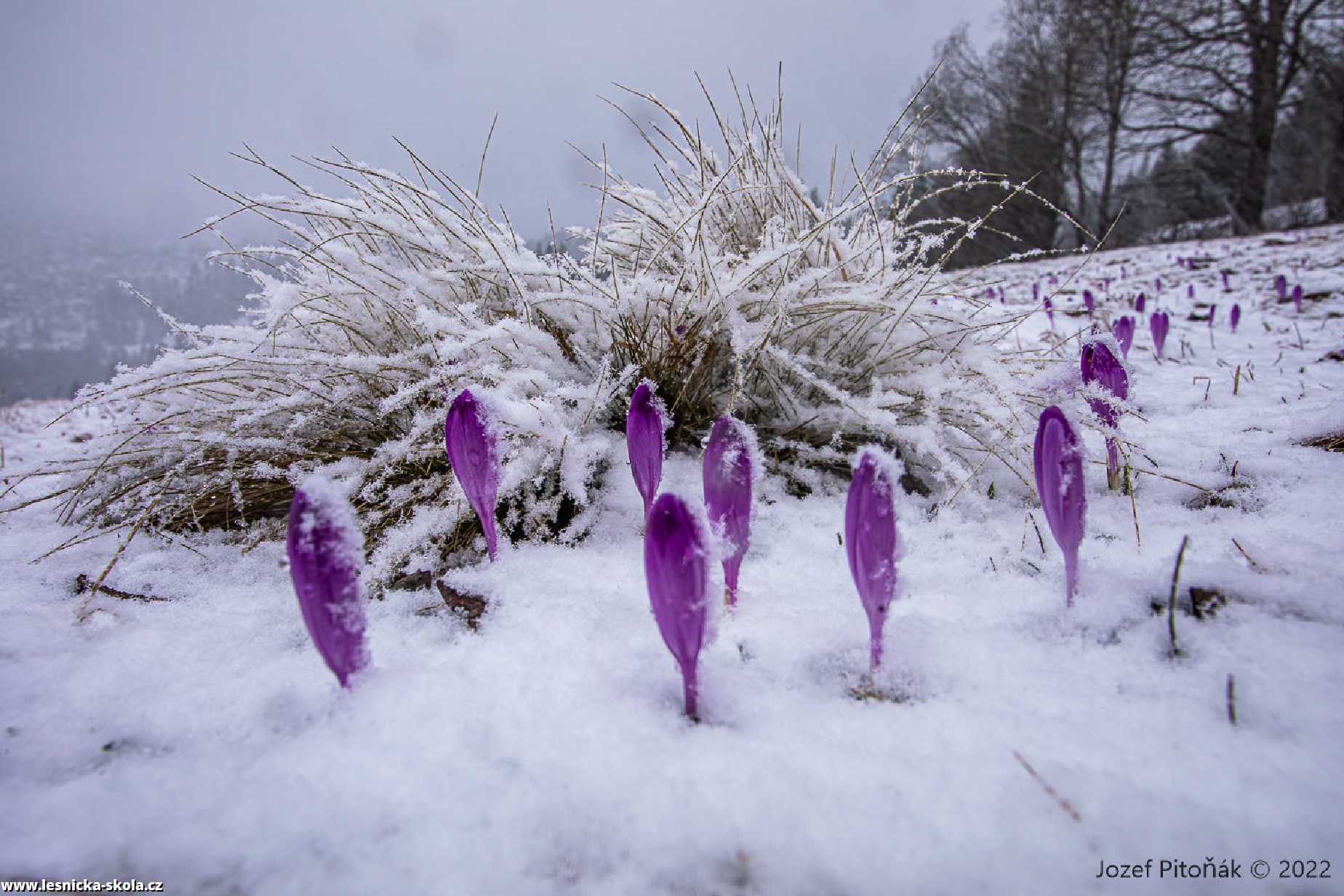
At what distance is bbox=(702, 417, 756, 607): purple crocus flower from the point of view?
32.8 inches

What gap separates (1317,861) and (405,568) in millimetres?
1169

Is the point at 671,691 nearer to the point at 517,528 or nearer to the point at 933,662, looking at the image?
the point at 933,662

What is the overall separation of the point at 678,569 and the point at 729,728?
191mm

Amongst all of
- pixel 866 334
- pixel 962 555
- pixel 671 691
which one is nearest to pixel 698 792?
pixel 671 691

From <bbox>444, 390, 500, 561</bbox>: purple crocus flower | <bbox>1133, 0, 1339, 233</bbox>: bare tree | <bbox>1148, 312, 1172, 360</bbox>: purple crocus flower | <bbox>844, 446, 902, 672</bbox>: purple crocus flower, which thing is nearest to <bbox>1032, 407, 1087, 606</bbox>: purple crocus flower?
<bbox>844, 446, 902, 672</bbox>: purple crocus flower

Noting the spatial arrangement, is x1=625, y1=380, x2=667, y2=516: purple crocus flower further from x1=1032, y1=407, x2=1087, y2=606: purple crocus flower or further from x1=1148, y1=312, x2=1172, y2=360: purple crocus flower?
x1=1148, y1=312, x2=1172, y2=360: purple crocus flower

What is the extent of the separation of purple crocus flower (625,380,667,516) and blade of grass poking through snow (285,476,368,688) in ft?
1.34

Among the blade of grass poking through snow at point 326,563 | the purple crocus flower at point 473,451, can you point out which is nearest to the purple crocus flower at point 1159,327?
the purple crocus flower at point 473,451

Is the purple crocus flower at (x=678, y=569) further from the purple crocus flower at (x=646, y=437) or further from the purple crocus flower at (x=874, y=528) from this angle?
the purple crocus flower at (x=646, y=437)

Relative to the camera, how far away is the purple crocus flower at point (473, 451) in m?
0.88

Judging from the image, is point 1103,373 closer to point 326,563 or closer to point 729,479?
point 729,479

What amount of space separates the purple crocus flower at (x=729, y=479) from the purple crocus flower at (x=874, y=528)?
164 millimetres

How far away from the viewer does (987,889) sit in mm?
488

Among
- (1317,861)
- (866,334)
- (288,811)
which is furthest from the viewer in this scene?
(866,334)
